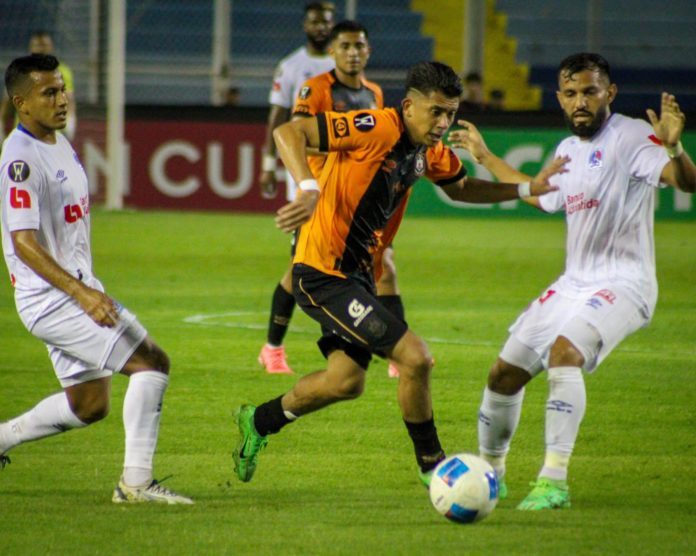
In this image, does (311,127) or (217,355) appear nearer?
(311,127)

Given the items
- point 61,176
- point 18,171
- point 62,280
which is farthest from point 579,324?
point 18,171

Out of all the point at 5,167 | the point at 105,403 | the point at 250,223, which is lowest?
the point at 250,223

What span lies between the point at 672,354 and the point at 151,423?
5340mm

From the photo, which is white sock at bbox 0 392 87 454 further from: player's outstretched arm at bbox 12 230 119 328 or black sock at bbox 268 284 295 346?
black sock at bbox 268 284 295 346

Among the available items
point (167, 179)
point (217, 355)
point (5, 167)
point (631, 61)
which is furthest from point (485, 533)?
point (631, 61)

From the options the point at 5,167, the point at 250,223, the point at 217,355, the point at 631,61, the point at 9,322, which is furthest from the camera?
the point at 631,61

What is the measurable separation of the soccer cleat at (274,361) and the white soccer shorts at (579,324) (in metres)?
3.39

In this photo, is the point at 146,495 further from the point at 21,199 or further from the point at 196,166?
the point at 196,166

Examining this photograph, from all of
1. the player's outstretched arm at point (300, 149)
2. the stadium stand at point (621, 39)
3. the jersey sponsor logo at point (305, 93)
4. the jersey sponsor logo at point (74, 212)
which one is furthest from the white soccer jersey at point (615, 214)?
the stadium stand at point (621, 39)

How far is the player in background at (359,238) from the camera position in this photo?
595cm

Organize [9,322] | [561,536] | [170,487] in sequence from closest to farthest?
[561,536] < [170,487] < [9,322]

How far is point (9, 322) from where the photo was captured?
37.9ft

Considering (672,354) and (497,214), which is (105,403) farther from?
(497,214)

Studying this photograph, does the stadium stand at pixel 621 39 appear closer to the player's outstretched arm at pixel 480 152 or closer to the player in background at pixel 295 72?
the player in background at pixel 295 72
